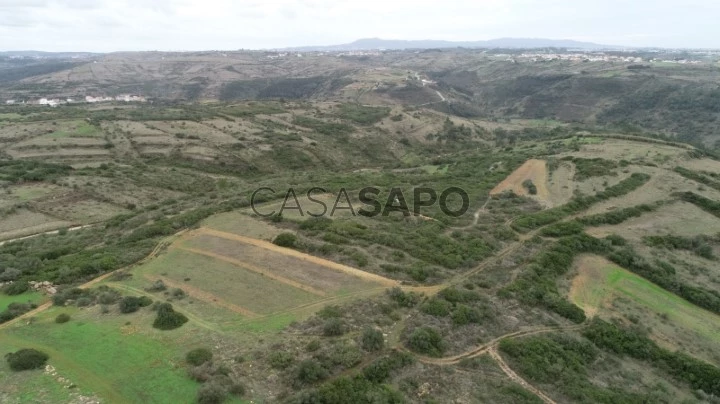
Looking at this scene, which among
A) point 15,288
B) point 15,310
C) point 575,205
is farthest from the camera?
point 575,205

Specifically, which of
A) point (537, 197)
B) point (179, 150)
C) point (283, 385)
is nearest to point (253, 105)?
point (179, 150)

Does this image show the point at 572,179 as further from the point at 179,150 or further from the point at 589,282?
the point at 179,150

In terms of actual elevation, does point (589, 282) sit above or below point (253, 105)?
below

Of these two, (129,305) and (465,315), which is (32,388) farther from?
(465,315)

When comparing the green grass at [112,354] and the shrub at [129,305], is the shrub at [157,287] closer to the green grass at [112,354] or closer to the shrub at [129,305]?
the shrub at [129,305]

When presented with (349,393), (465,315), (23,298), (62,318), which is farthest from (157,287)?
(465,315)

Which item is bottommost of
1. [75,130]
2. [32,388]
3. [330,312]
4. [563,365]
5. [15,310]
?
[563,365]

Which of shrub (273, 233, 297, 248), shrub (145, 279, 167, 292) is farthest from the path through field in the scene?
Answer: shrub (145, 279, 167, 292)
